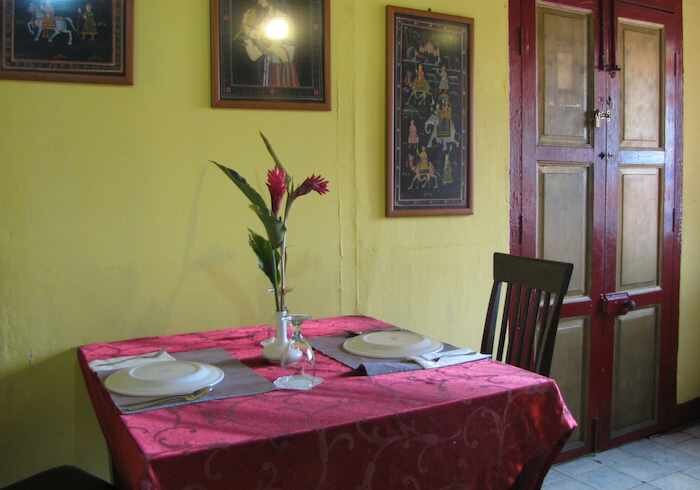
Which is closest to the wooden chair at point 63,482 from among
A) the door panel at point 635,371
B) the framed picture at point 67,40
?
the framed picture at point 67,40

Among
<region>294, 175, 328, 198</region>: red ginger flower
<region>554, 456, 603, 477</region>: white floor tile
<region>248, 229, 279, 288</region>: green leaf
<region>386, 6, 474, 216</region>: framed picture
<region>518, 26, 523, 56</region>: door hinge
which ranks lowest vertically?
<region>554, 456, 603, 477</region>: white floor tile

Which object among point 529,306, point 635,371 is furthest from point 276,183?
A: point 635,371

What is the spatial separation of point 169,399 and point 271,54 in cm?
131

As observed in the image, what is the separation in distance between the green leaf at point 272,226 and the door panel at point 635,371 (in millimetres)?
2075

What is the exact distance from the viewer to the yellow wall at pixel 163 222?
2.05m

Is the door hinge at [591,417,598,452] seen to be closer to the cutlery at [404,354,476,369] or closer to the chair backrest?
the chair backrest

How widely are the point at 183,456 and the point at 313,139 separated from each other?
1.47 metres

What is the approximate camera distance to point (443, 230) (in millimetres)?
2723

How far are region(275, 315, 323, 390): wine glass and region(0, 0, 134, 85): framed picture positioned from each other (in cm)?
A: 103

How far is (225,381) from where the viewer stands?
5.24ft

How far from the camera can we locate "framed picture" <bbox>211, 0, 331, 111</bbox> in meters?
2.25

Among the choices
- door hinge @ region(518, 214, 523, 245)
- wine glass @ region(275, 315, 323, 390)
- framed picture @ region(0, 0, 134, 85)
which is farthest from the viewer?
door hinge @ region(518, 214, 523, 245)

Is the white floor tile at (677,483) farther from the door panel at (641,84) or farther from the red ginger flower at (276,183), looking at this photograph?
the red ginger flower at (276,183)

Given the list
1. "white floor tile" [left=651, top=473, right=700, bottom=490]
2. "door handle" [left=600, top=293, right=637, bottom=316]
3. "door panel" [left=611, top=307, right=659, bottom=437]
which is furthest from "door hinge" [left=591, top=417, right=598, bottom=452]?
"door handle" [left=600, top=293, right=637, bottom=316]
